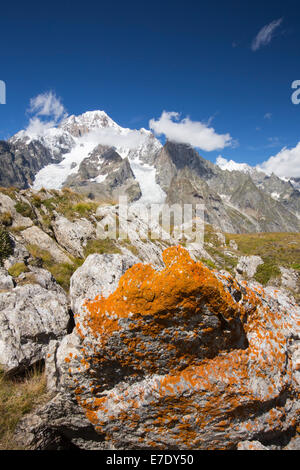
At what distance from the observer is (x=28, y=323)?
270 inches

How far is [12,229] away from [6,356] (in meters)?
8.89

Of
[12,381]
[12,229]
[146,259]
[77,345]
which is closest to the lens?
[77,345]

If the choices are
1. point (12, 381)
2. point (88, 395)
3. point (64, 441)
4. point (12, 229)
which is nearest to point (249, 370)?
point (88, 395)

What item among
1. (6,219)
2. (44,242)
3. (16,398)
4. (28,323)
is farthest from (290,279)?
(6,219)

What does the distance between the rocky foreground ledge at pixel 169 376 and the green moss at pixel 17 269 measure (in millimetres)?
5178

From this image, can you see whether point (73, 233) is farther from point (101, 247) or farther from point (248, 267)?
point (248, 267)

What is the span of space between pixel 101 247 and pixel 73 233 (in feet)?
7.51

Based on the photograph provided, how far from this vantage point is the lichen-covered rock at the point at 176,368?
16.7 ft

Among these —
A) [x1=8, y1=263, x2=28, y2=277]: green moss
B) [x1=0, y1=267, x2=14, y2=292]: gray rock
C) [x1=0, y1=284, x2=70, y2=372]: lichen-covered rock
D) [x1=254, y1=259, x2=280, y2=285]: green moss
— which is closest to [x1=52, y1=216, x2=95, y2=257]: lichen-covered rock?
[x1=8, y1=263, x2=28, y2=277]: green moss

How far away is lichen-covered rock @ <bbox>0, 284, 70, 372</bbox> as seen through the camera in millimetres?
6152

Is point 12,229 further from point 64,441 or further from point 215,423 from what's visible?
point 215,423

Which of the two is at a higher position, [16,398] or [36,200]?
[36,200]

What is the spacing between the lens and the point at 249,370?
Result: 5246mm

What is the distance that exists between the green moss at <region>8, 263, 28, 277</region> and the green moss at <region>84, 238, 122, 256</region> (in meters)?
4.35
